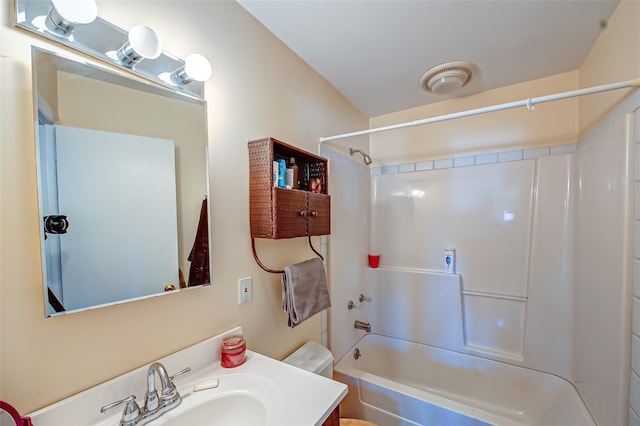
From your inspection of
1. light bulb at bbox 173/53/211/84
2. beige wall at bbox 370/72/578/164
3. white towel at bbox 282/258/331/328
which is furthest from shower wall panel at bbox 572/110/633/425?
light bulb at bbox 173/53/211/84

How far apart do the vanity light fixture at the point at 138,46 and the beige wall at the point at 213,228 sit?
0.10 metres

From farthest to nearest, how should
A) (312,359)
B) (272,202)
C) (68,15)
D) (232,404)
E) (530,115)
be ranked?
(530,115)
(312,359)
(272,202)
(232,404)
(68,15)

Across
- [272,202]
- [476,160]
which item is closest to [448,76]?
[476,160]

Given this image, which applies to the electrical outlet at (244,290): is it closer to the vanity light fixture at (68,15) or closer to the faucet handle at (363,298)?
the vanity light fixture at (68,15)

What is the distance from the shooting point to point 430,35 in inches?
52.6

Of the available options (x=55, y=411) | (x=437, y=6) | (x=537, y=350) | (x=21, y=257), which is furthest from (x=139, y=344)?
(x=537, y=350)

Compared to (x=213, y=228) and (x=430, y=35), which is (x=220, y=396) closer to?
(x=213, y=228)

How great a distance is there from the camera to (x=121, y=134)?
2.55 feet

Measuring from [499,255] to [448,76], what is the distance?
132 centimetres

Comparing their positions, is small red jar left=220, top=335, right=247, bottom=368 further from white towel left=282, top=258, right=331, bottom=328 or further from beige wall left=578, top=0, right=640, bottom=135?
beige wall left=578, top=0, right=640, bottom=135

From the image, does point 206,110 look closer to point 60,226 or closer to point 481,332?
point 60,226

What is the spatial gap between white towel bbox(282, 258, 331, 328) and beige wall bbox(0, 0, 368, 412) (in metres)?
0.11

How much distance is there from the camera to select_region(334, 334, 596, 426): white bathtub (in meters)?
1.43

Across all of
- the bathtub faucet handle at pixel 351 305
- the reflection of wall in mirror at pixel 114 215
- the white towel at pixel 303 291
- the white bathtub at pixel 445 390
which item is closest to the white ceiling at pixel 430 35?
the reflection of wall in mirror at pixel 114 215
